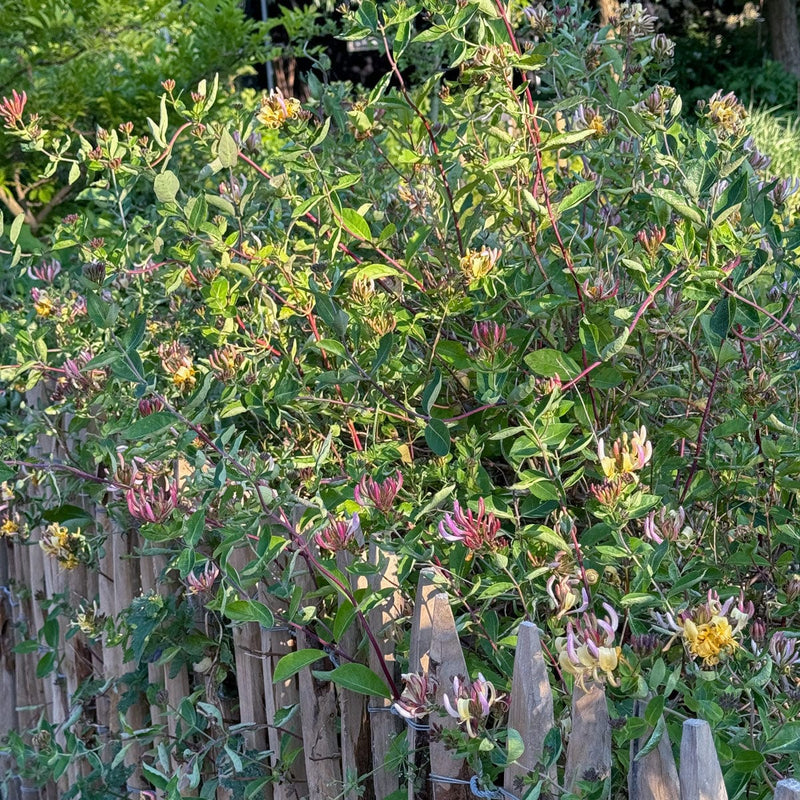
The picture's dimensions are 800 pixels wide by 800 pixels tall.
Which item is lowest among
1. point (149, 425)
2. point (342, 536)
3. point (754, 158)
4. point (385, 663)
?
point (385, 663)

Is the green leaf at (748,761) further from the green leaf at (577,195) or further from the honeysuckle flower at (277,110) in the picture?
the honeysuckle flower at (277,110)

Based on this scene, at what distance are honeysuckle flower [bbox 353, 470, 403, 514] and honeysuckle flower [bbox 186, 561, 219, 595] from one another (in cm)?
34

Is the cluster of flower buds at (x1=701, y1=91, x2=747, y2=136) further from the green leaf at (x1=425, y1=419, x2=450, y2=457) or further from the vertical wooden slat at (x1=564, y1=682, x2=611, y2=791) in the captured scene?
the vertical wooden slat at (x1=564, y1=682, x2=611, y2=791)

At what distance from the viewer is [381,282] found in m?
1.93

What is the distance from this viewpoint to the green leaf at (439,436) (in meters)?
1.49

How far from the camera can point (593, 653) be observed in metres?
1.05

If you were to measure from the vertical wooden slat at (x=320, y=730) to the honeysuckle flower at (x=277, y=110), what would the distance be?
2.32ft

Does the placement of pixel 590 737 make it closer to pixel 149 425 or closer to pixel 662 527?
pixel 662 527

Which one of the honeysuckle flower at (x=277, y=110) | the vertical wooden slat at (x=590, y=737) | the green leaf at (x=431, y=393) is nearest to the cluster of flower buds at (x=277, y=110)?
the honeysuckle flower at (x=277, y=110)

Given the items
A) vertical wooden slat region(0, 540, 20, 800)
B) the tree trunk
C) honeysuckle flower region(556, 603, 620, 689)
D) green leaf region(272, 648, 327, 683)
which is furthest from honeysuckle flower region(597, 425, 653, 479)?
the tree trunk

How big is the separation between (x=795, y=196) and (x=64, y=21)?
145 inches

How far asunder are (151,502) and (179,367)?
0.30m

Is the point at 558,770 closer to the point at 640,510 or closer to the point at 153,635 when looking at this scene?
the point at 640,510

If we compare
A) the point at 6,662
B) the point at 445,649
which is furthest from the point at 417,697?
the point at 6,662
